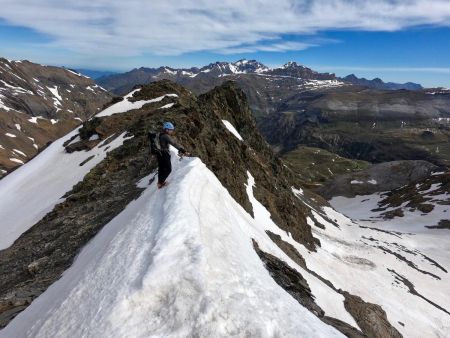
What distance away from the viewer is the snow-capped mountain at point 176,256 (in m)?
9.34

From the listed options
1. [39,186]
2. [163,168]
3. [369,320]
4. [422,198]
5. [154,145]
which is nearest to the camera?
[163,168]

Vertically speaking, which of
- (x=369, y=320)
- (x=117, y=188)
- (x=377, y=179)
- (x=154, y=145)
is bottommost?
(x=377, y=179)

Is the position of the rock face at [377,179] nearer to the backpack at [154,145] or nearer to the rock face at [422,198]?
the rock face at [422,198]

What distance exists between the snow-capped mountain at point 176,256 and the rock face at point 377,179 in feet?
314

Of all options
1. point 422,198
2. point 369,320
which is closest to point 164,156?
point 369,320

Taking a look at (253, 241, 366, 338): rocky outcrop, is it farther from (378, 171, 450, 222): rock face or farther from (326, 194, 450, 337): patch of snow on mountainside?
(378, 171, 450, 222): rock face

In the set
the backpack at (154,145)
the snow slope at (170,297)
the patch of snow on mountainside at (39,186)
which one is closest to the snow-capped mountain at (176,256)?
the snow slope at (170,297)

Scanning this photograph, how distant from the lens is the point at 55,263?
18.2 meters

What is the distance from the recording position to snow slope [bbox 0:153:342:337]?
8.80 m

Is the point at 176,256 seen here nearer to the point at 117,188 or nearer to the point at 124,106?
the point at 117,188

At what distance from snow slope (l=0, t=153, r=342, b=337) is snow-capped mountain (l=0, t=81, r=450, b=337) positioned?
0.03 metres

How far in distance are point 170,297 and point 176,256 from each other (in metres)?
1.28

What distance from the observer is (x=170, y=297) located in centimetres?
943

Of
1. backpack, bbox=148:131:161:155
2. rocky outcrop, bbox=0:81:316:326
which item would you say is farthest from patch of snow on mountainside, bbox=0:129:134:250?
backpack, bbox=148:131:161:155
